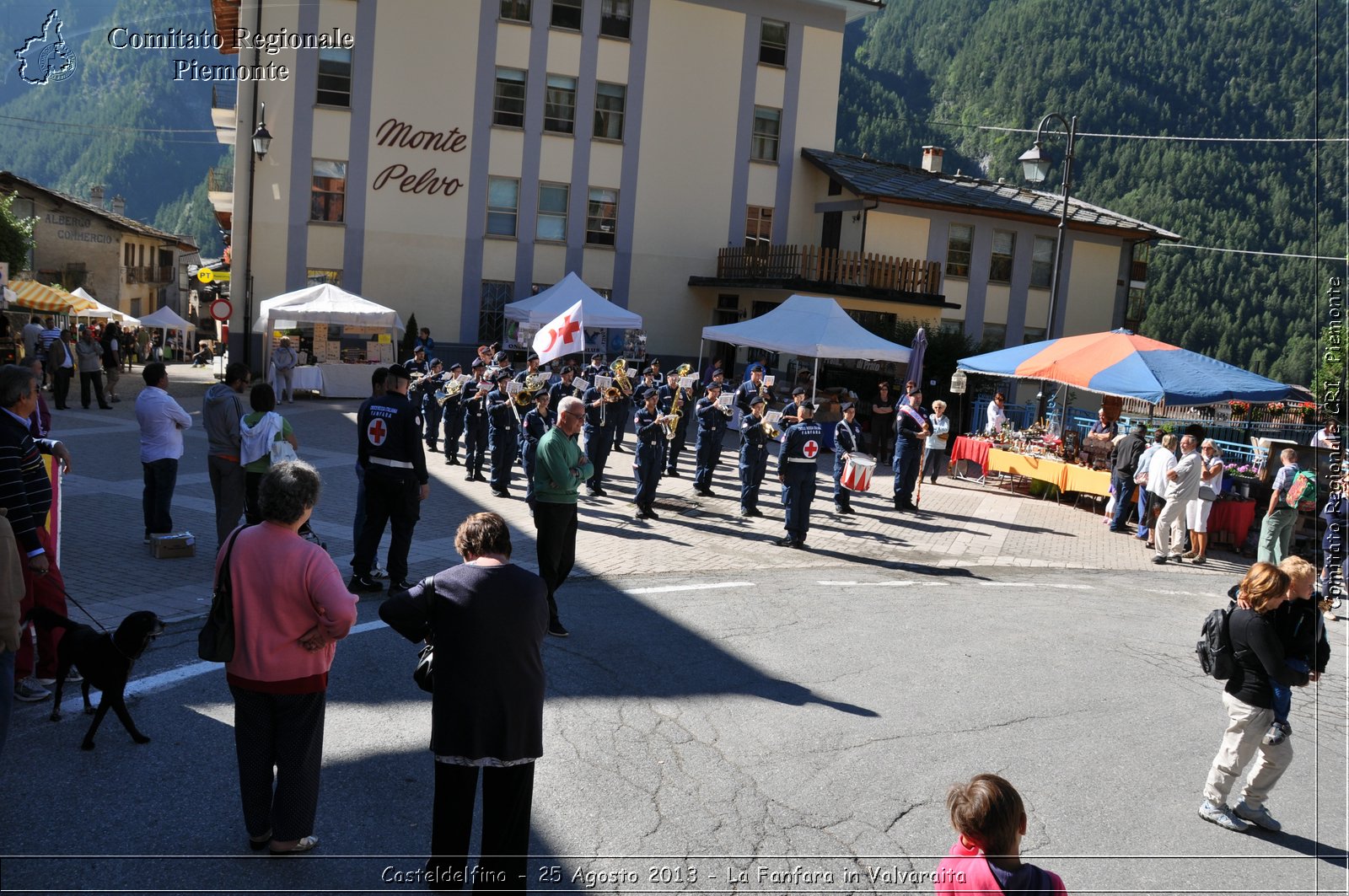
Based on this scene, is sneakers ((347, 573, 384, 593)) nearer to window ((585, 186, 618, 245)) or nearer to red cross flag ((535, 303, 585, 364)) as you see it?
red cross flag ((535, 303, 585, 364))

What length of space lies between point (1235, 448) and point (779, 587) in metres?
11.2

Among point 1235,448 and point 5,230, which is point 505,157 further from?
point 1235,448

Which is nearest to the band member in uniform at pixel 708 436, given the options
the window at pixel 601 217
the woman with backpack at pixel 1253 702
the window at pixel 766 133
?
the woman with backpack at pixel 1253 702

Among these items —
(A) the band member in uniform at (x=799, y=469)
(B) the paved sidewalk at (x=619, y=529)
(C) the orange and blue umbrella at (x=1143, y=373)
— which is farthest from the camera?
(C) the orange and blue umbrella at (x=1143, y=373)

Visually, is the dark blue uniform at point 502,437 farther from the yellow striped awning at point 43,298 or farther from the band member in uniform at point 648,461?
the yellow striped awning at point 43,298

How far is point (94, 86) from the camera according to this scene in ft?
490

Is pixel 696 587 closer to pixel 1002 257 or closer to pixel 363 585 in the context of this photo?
pixel 363 585

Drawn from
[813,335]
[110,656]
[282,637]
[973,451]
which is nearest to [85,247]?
[813,335]

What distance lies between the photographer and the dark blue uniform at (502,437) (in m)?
14.9

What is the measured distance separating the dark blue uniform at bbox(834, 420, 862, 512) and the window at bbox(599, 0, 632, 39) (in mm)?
21502

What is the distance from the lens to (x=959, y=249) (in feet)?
116

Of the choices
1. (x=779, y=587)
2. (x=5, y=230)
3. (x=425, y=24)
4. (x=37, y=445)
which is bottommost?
(x=779, y=587)

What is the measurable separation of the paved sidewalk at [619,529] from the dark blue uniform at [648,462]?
0.98ft

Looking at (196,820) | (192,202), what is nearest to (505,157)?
(196,820)
